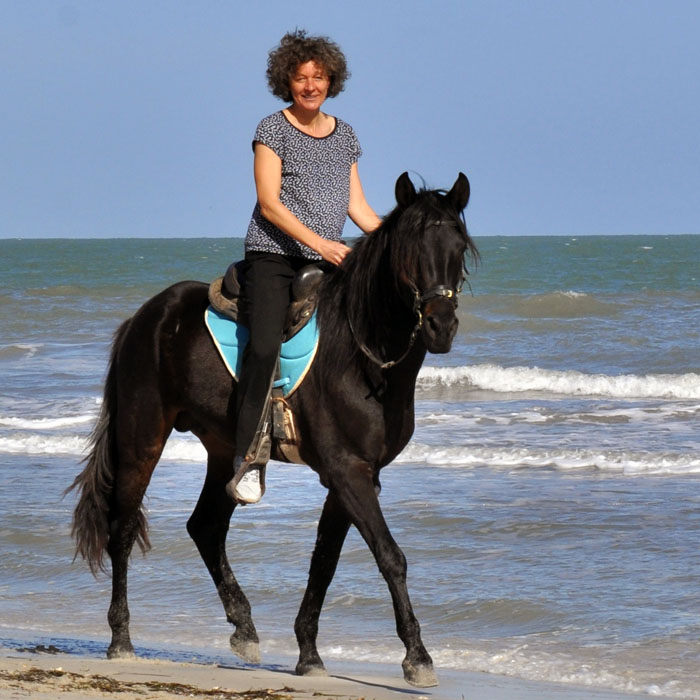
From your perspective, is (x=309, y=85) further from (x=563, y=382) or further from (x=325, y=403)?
(x=563, y=382)

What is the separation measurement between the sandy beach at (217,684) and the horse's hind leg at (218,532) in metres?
0.39

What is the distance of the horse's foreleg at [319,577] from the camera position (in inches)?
189

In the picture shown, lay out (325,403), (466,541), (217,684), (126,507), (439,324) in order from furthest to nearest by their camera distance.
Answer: (466,541)
(126,507)
(325,403)
(217,684)
(439,324)

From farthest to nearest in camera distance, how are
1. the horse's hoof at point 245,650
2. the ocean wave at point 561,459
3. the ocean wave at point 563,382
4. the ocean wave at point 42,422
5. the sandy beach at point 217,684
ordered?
the ocean wave at point 563,382 < the ocean wave at point 42,422 < the ocean wave at point 561,459 < the horse's hoof at point 245,650 < the sandy beach at point 217,684

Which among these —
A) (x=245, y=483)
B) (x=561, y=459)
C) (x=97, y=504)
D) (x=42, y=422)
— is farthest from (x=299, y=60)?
(x=42, y=422)

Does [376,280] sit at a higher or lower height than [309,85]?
lower

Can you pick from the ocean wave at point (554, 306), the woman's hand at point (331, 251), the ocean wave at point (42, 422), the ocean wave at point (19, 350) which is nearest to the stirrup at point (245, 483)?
the woman's hand at point (331, 251)

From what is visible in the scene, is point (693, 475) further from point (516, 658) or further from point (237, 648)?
point (237, 648)

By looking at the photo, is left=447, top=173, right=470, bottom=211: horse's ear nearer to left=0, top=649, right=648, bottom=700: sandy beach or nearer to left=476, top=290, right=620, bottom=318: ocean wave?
left=0, top=649, right=648, bottom=700: sandy beach

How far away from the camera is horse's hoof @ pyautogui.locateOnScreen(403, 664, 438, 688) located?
4.21 meters

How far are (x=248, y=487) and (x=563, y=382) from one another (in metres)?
11.6

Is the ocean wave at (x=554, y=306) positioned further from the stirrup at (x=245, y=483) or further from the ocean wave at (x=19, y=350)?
the stirrup at (x=245, y=483)

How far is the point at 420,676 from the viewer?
4.22 meters

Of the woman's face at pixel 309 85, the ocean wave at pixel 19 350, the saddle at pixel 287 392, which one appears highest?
the woman's face at pixel 309 85
